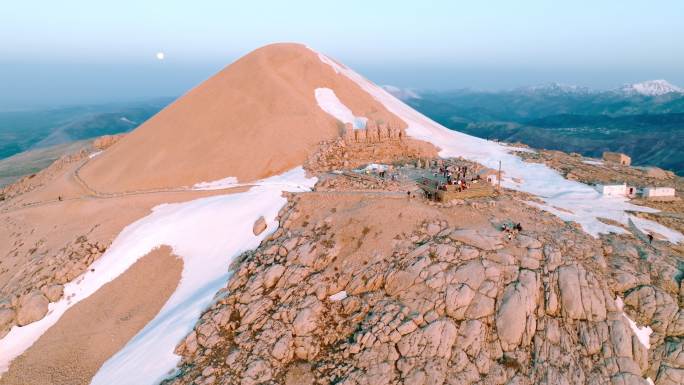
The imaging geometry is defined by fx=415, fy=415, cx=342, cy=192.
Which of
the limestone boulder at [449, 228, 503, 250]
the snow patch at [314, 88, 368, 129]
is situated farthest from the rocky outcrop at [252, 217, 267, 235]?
the snow patch at [314, 88, 368, 129]

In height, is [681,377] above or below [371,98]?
below

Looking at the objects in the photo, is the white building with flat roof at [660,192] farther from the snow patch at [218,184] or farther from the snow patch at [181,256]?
the snow patch at [218,184]

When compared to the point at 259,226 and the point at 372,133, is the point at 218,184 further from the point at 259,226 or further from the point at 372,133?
the point at 372,133

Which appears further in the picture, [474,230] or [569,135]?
[569,135]

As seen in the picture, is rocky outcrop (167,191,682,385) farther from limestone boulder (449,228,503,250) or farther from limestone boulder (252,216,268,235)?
limestone boulder (252,216,268,235)

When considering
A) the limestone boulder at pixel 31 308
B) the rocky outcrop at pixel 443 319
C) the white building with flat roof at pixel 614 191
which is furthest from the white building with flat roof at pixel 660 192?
the limestone boulder at pixel 31 308

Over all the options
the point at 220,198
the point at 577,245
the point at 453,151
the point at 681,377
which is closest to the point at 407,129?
the point at 453,151

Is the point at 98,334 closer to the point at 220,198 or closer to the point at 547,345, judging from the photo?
the point at 220,198
